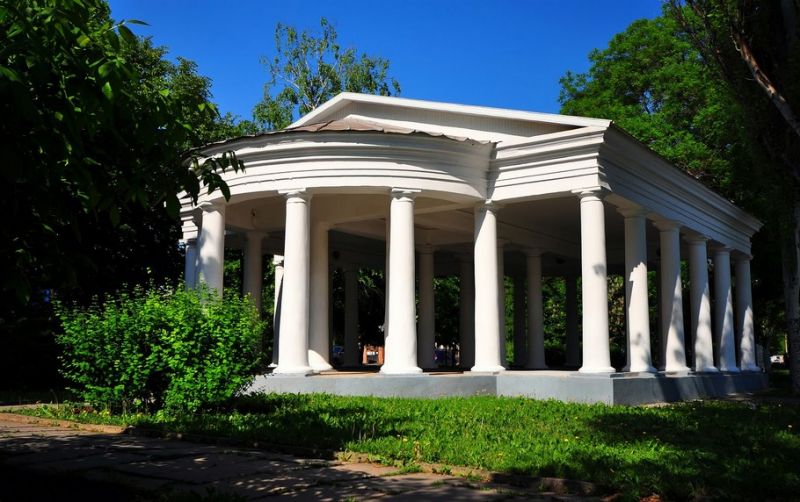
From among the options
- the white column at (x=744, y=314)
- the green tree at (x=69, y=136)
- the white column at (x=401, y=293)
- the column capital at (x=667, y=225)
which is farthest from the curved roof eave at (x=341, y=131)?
the white column at (x=744, y=314)

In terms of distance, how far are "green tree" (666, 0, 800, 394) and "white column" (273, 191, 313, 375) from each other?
30.6ft

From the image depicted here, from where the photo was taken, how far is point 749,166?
83.8 ft

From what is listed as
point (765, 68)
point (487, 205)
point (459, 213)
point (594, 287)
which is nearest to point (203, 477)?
Answer: point (594, 287)

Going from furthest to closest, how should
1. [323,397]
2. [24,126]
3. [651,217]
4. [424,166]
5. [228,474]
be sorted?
[651,217] → [424,166] → [323,397] → [228,474] → [24,126]

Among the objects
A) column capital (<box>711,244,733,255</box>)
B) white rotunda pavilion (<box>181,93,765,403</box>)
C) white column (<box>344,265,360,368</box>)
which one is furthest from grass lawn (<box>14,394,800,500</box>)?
white column (<box>344,265,360,368</box>)

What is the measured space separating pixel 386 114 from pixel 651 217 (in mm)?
7576

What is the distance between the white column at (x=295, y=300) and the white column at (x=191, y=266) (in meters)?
4.12

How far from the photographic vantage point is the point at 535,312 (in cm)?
2561

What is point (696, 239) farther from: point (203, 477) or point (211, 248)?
point (203, 477)

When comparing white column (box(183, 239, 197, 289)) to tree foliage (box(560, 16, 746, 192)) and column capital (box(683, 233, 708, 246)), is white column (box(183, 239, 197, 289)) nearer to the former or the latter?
column capital (box(683, 233, 708, 246))

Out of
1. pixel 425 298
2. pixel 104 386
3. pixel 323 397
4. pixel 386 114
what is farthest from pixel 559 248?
pixel 104 386

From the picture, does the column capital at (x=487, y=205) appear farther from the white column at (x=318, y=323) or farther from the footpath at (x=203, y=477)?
the footpath at (x=203, y=477)

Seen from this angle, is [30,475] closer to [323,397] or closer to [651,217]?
[323,397]

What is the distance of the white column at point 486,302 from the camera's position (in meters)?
17.5
